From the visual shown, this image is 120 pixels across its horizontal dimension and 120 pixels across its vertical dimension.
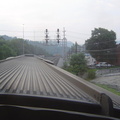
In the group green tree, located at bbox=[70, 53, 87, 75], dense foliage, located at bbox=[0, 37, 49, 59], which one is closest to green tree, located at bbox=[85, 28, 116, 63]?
green tree, located at bbox=[70, 53, 87, 75]

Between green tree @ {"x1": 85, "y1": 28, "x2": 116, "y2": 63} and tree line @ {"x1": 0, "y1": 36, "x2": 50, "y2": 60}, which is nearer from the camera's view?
tree line @ {"x1": 0, "y1": 36, "x2": 50, "y2": 60}

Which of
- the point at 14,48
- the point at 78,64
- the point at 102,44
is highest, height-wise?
the point at 102,44

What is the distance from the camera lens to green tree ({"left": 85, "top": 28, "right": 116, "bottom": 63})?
33.7 m

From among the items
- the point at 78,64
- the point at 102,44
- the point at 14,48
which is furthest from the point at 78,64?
the point at 14,48

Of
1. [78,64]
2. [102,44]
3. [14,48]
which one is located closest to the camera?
[78,64]

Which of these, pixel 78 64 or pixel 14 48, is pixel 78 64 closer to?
pixel 78 64

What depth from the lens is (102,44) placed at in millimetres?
34062

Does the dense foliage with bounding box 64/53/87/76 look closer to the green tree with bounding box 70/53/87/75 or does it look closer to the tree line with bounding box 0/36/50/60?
the green tree with bounding box 70/53/87/75

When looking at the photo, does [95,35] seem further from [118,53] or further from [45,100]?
[45,100]

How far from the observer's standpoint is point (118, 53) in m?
32.2

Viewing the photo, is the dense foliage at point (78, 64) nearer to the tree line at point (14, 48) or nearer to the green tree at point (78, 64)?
the green tree at point (78, 64)

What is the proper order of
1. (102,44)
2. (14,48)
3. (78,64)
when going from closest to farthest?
1. (78,64)
2. (102,44)
3. (14,48)

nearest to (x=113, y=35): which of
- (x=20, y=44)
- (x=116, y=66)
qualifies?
(x=116, y=66)

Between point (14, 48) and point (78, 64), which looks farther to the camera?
point (14, 48)
